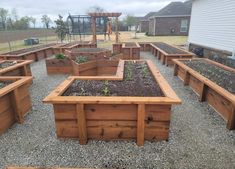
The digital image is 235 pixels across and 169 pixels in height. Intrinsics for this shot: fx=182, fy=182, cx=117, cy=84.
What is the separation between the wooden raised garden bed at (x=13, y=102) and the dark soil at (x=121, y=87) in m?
0.88

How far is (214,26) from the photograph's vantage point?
28.1 ft

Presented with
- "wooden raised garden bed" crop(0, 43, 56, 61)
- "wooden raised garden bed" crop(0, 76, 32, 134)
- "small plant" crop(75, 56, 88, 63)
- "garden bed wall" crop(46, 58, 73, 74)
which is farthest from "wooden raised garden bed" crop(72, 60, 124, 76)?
"wooden raised garden bed" crop(0, 43, 56, 61)

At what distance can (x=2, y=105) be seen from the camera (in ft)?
9.42

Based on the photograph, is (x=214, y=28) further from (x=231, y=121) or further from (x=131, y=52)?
(x=231, y=121)

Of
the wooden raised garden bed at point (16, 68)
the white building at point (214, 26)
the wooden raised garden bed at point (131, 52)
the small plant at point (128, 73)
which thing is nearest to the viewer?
the small plant at point (128, 73)

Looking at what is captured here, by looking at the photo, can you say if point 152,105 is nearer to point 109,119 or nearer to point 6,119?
point 109,119

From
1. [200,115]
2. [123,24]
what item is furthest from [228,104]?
[123,24]

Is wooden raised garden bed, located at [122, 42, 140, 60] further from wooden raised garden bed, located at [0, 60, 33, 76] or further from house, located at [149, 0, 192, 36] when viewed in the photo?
A: house, located at [149, 0, 192, 36]

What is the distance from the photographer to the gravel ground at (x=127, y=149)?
7.43 ft

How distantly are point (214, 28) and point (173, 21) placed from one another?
16826mm

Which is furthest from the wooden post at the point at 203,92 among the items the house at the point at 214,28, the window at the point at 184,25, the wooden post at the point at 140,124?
the window at the point at 184,25

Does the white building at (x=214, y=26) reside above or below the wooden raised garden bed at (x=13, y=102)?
above

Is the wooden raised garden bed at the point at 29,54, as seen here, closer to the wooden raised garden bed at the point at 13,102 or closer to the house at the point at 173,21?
the wooden raised garden bed at the point at 13,102

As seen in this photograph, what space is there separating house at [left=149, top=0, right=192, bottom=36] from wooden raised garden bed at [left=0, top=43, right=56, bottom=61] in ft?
59.3
